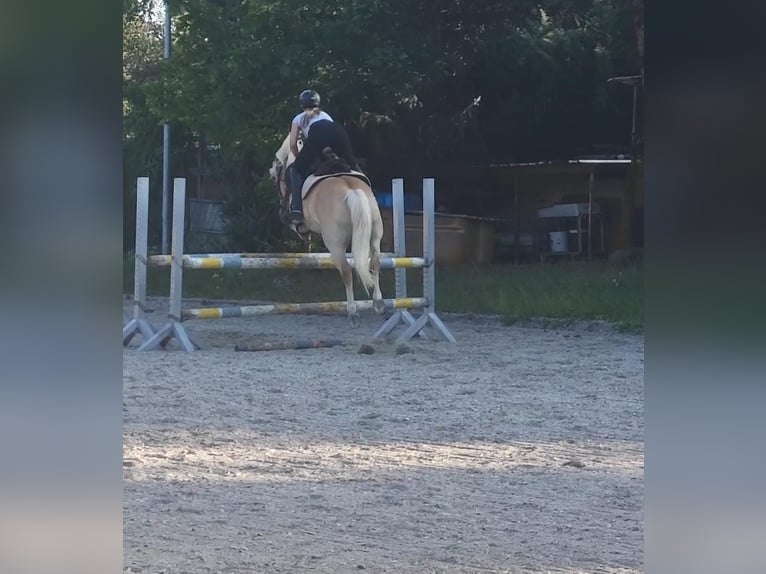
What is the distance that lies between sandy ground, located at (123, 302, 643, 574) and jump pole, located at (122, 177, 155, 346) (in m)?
0.53

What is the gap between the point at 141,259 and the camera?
8938 millimetres

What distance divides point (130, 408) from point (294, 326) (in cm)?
569

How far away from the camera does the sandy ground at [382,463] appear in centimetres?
338

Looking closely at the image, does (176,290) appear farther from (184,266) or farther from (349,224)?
(349,224)

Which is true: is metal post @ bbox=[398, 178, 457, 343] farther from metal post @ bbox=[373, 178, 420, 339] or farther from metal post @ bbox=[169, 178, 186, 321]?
metal post @ bbox=[169, 178, 186, 321]

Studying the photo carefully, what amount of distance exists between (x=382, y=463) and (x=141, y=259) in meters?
4.72

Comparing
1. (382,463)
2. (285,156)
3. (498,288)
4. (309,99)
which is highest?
(309,99)

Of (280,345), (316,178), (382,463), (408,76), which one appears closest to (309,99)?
(316,178)

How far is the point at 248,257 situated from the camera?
30.1ft

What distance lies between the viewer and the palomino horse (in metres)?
9.00

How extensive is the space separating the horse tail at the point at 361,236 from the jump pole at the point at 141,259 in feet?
5.37

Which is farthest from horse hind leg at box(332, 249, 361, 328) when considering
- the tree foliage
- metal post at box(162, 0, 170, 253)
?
metal post at box(162, 0, 170, 253)

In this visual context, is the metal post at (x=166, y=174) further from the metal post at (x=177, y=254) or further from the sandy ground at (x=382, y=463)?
the sandy ground at (x=382, y=463)
